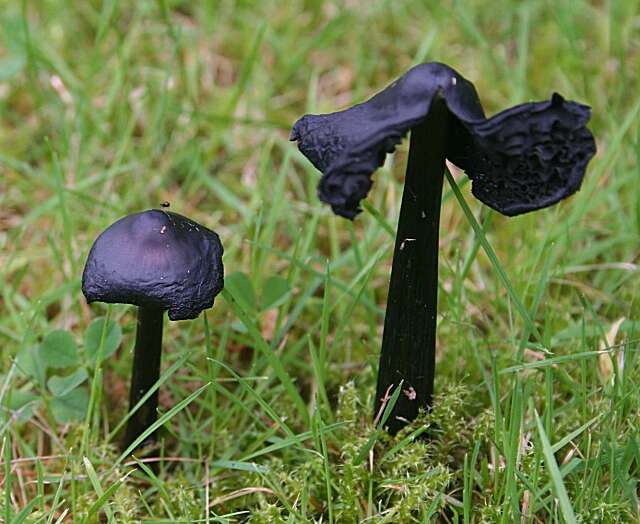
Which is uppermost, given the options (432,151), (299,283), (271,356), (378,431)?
(432,151)

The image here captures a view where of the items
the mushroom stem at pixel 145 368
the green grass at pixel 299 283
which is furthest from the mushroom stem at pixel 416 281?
the mushroom stem at pixel 145 368

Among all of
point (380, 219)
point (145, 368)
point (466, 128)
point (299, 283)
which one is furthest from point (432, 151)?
point (299, 283)

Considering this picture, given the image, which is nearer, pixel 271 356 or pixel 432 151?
pixel 432 151

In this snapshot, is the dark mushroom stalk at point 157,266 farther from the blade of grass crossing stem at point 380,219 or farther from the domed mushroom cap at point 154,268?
the blade of grass crossing stem at point 380,219

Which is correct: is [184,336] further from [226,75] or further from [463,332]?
[226,75]

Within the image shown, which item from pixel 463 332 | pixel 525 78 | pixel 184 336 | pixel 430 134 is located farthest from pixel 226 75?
pixel 430 134

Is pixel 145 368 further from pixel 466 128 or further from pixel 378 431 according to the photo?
pixel 466 128
